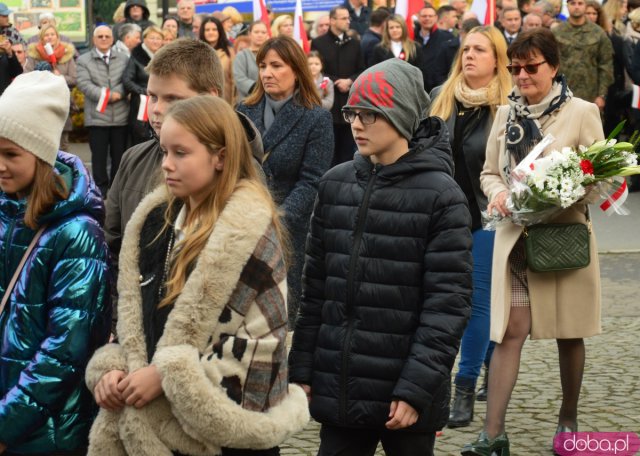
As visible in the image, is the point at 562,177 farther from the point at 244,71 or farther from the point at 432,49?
Answer: the point at 432,49

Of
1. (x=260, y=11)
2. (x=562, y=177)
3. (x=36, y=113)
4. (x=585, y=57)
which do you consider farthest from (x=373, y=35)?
(x=36, y=113)

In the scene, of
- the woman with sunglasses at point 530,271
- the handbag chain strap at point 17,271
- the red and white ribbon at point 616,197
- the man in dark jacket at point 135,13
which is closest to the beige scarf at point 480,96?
the woman with sunglasses at point 530,271

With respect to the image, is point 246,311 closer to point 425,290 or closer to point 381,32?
point 425,290

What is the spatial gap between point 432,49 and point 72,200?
13167 millimetres

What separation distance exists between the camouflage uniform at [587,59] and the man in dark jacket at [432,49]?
5.02 feet

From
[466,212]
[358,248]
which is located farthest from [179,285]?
[466,212]

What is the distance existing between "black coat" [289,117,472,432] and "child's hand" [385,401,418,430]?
3 cm

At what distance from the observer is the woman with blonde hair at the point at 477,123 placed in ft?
22.5

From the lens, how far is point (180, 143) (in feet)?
11.8

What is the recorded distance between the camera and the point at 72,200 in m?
3.70

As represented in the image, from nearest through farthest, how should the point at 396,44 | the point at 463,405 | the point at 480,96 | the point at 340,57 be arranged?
the point at 463,405, the point at 480,96, the point at 340,57, the point at 396,44

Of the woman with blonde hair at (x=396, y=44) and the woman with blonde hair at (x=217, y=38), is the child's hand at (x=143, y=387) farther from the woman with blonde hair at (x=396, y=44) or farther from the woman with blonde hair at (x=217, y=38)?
the woman with blonde hair at (x=396, y=44)

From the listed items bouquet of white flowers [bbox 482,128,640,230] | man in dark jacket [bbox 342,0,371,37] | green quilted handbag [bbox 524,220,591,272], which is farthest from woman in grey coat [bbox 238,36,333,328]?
man in dark jacket [bbox 342,0,371,37]

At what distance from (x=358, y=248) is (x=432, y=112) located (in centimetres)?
293
